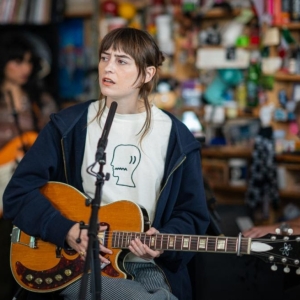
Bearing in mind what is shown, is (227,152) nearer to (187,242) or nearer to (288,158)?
(288,158)

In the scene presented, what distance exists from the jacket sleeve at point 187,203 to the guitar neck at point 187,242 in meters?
0.11

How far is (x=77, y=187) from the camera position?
8.43 ft

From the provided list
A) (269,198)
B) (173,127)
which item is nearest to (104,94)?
(173,127)

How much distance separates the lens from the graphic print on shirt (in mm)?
2531

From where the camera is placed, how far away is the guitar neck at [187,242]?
87.8 inches

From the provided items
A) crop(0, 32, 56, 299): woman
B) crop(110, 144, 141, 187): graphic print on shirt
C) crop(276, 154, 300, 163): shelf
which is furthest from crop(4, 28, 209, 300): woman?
crop(276, 154, 300, 163): shelf

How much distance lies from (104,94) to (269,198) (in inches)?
107

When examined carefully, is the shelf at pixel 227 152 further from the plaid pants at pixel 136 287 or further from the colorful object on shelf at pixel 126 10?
the plaid pants at pixel 136 287

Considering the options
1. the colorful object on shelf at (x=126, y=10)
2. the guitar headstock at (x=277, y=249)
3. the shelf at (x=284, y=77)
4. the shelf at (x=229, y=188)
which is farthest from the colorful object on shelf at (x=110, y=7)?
the guitar headstock at (x=277, y=249)

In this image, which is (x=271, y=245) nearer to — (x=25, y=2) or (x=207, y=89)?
(x=207, y=89)

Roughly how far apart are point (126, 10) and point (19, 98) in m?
1.19

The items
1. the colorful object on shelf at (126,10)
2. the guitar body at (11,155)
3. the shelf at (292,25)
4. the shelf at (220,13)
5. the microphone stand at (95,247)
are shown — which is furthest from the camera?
the colorful object on shelf at (126,10)

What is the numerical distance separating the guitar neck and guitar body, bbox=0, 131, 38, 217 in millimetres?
2166

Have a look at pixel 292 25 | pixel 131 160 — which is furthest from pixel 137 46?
pixel 292 25
